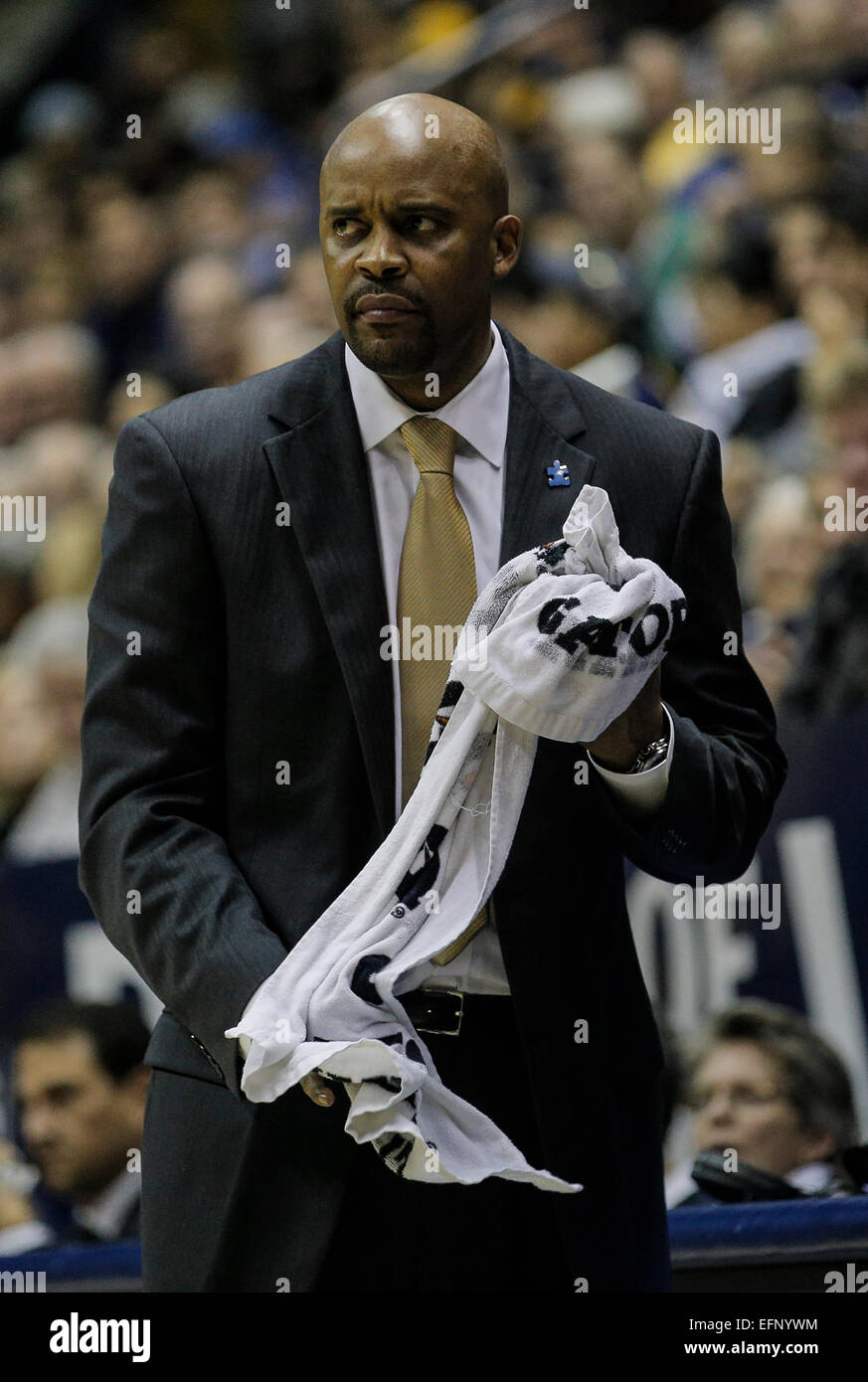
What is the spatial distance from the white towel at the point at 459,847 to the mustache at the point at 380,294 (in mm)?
253

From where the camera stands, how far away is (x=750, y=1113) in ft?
11.8

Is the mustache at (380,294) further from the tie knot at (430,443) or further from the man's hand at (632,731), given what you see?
the man's hand at (632,731)

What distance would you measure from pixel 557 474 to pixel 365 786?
1.19 ft

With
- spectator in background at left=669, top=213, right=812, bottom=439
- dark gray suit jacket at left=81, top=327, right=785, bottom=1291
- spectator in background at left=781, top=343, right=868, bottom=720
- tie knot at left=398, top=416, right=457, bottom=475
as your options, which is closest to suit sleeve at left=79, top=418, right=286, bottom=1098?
dark gray suit jacket at left=81, top=327, right=785, bottom=1291

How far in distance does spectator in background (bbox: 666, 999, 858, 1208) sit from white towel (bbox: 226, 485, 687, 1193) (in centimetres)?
161

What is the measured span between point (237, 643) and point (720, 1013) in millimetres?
2052

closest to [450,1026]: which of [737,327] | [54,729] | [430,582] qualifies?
[430,582]

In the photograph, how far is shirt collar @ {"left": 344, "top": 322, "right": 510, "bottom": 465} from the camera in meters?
2.02

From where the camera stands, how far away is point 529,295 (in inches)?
202

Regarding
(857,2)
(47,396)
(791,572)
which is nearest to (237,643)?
(791,572)

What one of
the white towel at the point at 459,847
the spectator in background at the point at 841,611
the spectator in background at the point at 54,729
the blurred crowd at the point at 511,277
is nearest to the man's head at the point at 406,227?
the white towel at the point at 459,847

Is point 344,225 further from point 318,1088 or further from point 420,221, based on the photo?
point 318,1088

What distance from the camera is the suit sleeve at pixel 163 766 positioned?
181 centimetres

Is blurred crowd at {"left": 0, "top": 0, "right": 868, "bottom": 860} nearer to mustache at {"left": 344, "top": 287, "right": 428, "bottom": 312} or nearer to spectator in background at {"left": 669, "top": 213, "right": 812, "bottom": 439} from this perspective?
spectator in background at {"left": 669, "top": 213, "right": 812, "bottom": 439}
